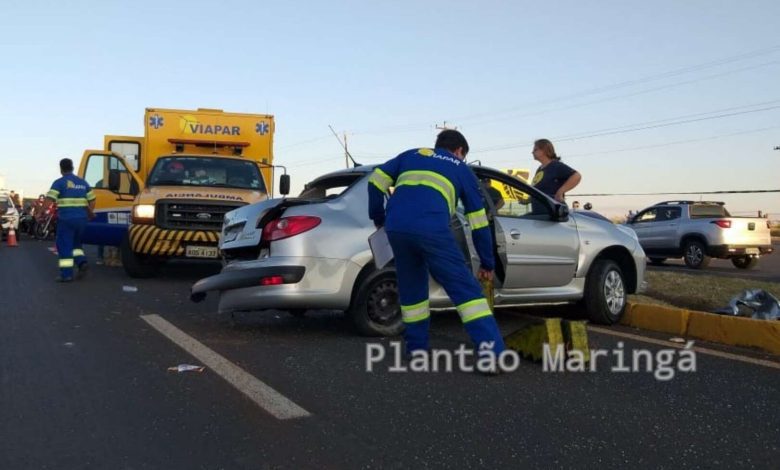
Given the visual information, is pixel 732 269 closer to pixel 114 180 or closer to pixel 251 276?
pixel 114 180

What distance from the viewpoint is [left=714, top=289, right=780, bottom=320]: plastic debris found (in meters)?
7.00

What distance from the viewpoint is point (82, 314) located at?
7371 mm

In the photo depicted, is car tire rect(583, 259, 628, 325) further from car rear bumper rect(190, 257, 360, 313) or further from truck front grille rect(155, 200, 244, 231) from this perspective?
truck front grille rect(155, 200, 244, 231)

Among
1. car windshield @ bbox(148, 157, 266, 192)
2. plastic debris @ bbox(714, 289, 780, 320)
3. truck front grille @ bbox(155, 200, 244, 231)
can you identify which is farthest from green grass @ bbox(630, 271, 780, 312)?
car windshield @ bbox(148, 157, 266, 192)

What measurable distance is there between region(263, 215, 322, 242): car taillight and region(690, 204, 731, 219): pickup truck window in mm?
15146

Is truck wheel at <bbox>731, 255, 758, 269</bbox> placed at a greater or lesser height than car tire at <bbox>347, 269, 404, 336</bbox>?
lesser

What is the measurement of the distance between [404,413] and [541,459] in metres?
0.92

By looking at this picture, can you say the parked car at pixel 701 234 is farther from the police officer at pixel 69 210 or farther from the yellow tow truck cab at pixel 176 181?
the police officer at pixel 69 210

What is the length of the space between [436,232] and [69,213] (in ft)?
25.5

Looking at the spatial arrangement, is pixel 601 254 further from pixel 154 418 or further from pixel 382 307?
pixel 154 418

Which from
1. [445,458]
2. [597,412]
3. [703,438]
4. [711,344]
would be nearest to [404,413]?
[445,458]

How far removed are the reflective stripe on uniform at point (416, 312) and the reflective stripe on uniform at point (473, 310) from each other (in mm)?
412

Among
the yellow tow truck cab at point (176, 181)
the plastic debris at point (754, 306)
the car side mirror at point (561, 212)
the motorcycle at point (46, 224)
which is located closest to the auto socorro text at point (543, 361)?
the car side mirror at point (561, 212)

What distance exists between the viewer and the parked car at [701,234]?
17469 millimetres
